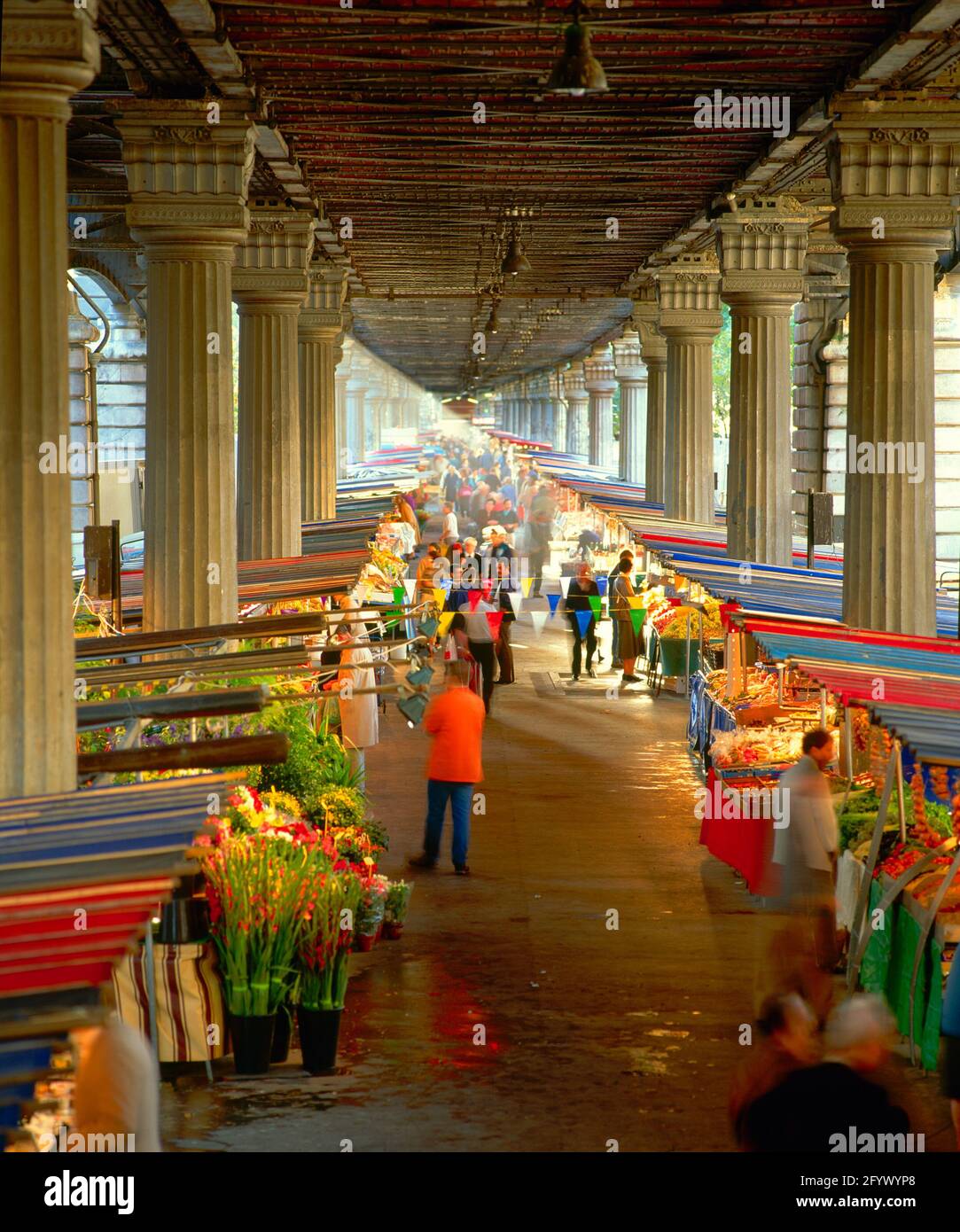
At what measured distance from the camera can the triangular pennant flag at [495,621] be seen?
72.3 feet

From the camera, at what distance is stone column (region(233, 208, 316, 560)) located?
20.2 meters

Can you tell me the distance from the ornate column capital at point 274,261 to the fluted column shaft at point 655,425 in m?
14.8

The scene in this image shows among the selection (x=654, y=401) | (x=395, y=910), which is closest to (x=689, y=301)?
(x=654, y=401)

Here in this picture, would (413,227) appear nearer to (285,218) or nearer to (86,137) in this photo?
(285,218)

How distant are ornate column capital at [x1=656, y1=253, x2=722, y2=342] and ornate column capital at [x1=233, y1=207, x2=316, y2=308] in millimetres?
7898

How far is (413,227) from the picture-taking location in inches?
915

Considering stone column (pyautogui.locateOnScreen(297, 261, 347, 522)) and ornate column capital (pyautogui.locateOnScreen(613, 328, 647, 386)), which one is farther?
ornate column capital (pyautogui.locateOnScreen(613, 328, 647, 386))

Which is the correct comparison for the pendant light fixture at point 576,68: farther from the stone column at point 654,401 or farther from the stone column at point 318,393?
the stone column at point 654,401

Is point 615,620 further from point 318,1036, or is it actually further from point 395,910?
point 318,1036

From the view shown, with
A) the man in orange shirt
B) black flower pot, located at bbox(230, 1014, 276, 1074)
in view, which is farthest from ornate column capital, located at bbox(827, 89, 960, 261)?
black flower pot, located at bbox(230, 1014, 276, 1074)

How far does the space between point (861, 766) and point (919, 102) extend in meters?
5.28

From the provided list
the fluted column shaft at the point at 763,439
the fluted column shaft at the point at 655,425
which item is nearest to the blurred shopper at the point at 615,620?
the fluted column shaft at the point at 763,439

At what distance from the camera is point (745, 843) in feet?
40.9

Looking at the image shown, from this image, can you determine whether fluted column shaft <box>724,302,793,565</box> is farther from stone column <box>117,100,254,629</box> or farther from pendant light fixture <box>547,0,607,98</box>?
pendant light fixture <box>547,0,607,98</box>
